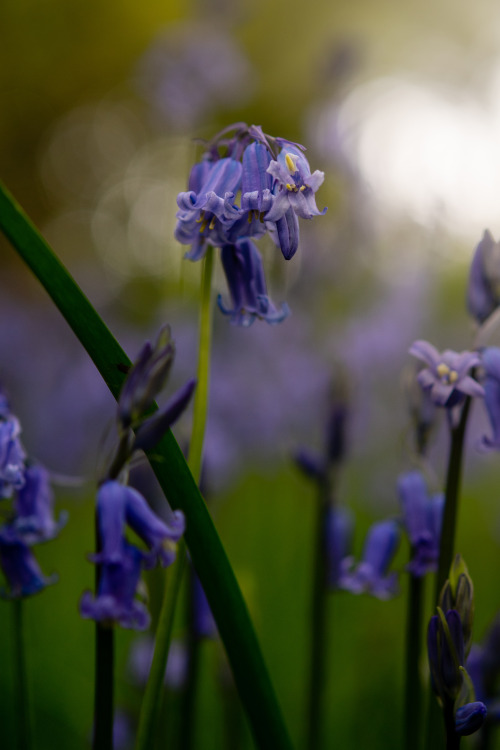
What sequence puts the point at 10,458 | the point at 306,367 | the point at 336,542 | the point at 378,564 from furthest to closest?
the point at 306,367
the point at 336,542
the point at 378,564
the point at 10,458

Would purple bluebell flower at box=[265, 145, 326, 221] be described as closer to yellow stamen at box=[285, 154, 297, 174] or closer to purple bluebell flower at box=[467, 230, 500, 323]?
yellow stamen at box=[285, 154, 297, 174]

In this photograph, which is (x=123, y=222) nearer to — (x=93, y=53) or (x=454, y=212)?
(x=93, y=53)

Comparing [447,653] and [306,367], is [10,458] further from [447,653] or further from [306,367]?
[306,367]

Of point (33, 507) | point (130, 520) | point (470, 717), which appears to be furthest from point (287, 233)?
point (470, 717)

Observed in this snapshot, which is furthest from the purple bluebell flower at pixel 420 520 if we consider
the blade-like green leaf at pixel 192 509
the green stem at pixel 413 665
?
the blade-like green leaf at pixel 192 509

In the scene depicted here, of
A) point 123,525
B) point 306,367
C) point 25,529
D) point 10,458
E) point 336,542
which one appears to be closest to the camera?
point 123,525

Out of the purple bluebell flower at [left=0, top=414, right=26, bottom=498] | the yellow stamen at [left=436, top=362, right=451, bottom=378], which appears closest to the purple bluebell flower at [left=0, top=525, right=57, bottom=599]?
the purple bluebell flower at [left=0, top=414, right=26, bottom=498]
